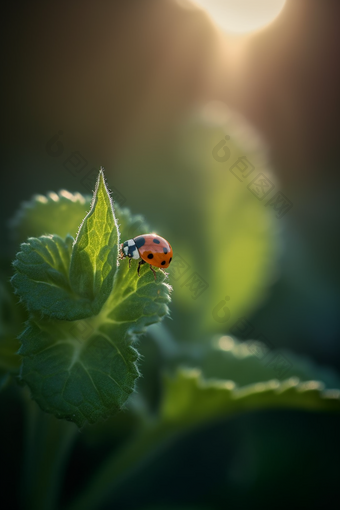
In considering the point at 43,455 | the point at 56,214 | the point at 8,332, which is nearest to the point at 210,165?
the point at 56,214

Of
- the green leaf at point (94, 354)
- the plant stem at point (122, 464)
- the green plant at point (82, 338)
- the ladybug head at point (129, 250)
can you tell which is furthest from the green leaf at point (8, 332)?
the plant stem at point (122, 464)

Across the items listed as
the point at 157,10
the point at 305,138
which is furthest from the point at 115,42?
the point at 305,138

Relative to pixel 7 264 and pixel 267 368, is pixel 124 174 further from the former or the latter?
pixel 267 368

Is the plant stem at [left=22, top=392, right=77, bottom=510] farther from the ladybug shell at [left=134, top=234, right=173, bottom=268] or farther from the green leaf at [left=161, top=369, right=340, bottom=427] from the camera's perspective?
the ladybug shell at [left=134, top=234, right=173, bottom=268]

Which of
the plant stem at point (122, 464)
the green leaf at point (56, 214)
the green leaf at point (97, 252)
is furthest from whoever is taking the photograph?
the plant stem at point (122, 464)

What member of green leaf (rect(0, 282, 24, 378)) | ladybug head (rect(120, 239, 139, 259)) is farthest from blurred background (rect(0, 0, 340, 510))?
ladybug head (rect(120, 239, 139, 259))

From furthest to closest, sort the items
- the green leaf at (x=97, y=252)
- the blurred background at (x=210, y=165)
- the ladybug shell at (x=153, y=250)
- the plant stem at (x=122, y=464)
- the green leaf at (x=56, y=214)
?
the blurred background at (x=210, y=165) → the plant stem at (x=122, y=464) → the green leaf at (x=56, y=214) → the ladybug shell at (x=153, y=250) → the green leaf at (x=97, y=252)

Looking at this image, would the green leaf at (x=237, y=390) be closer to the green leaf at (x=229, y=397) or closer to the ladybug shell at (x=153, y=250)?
the green leaf at (x=229, y=397)

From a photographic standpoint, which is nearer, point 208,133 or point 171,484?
point 171,484
